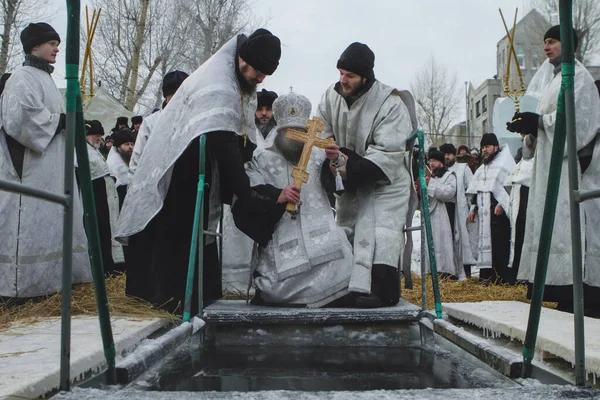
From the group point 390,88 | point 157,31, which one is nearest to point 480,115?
point 157,31

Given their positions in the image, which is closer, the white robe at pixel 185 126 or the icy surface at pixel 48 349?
the icy surface at pixel 48 349

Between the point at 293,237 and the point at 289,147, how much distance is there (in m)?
0.67

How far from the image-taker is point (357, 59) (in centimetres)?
482

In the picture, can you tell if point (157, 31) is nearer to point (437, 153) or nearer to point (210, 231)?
point (437, 153)

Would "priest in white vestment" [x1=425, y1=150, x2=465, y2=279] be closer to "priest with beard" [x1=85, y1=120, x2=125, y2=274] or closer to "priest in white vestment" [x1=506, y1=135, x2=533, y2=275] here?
"priest in white vestment" [x1=506, y1=135, x2=533, y2=275]

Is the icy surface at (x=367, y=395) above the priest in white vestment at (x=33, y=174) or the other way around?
the other way around

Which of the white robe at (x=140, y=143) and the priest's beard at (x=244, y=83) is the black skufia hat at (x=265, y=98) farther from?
the priest's beard at (x=244, y=83)

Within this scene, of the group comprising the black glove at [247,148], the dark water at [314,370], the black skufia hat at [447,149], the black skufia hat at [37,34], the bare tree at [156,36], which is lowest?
the dark water at [314,370]

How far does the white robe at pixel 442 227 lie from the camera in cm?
911

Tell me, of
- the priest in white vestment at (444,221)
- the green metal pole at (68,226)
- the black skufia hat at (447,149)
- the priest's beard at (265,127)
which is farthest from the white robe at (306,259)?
the black skufia hat at (447,149)

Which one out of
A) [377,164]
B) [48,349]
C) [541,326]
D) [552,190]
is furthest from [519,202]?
[48,349]

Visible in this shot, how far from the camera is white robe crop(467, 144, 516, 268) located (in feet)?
28.8

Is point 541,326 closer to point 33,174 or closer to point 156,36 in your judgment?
point 33,174

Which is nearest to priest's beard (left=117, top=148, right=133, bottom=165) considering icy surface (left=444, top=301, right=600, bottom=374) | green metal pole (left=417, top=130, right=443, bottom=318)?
green metal pole (left=417, top=130, right=443, bottom=318)
